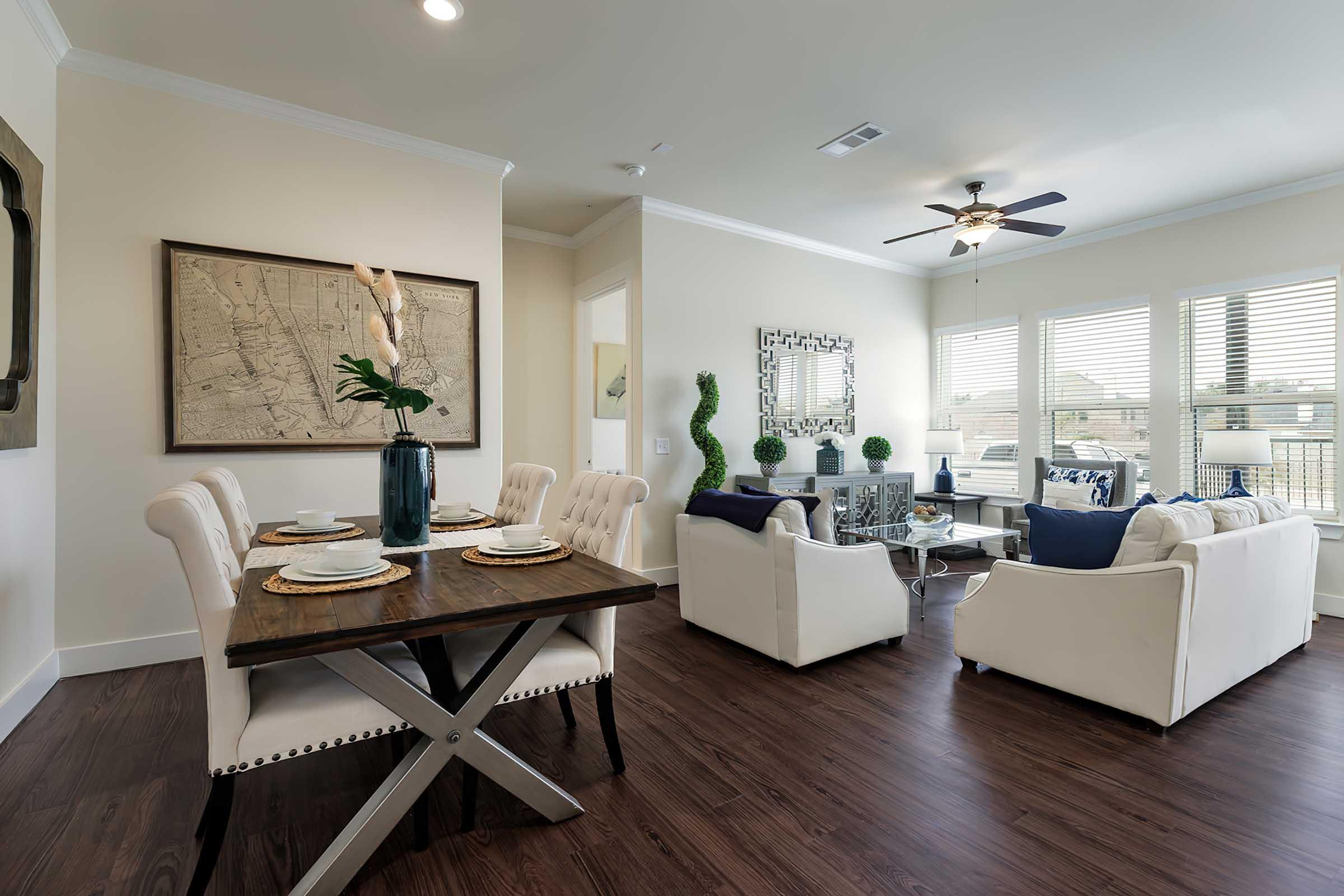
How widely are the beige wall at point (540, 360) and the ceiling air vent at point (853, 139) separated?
2547 mm

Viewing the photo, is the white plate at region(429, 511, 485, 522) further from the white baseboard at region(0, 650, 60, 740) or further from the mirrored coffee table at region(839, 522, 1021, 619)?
the mirrored coffee table at region(839, 522, 1021, 619)

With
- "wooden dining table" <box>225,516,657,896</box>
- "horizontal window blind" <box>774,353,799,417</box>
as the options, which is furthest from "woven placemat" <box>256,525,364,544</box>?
"horizontal window blind" <box>774,353,799,417</box>

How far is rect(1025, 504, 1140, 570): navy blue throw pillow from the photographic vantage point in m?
2.67

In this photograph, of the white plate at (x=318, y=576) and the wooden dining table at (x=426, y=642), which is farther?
the white plate at (x=318, y=576)

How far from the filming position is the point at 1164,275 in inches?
197

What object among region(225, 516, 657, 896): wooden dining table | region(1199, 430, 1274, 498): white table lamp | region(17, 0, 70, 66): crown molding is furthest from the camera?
region(1199, 430, 1274, 498): white table lamp

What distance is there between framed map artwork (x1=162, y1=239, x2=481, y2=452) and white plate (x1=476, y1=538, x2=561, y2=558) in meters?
1.86

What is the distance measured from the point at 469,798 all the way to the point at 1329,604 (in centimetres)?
546

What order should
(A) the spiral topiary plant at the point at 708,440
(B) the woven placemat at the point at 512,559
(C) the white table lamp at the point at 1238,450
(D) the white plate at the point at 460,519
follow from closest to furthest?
(B) the woven placemat at the point at 512,559, (D) the white plate at the point at 460,519, (C) the white table lamp at the point at 1238,450, (A) the spiral topiary plant at the point at 708,440

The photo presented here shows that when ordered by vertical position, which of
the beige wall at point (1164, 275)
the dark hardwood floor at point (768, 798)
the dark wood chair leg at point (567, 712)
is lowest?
the dark hardwood floor at point (768, 798)

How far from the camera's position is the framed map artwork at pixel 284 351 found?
125 inches

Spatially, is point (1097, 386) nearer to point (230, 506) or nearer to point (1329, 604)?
point (1329, 604)

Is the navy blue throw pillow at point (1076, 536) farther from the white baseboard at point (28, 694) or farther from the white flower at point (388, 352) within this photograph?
the white baseboard at point (28, 694)

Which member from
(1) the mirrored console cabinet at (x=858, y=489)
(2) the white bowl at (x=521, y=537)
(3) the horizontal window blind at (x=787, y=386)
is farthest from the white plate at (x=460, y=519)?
(3) the horizontal window blind at (x=787, y=386)
